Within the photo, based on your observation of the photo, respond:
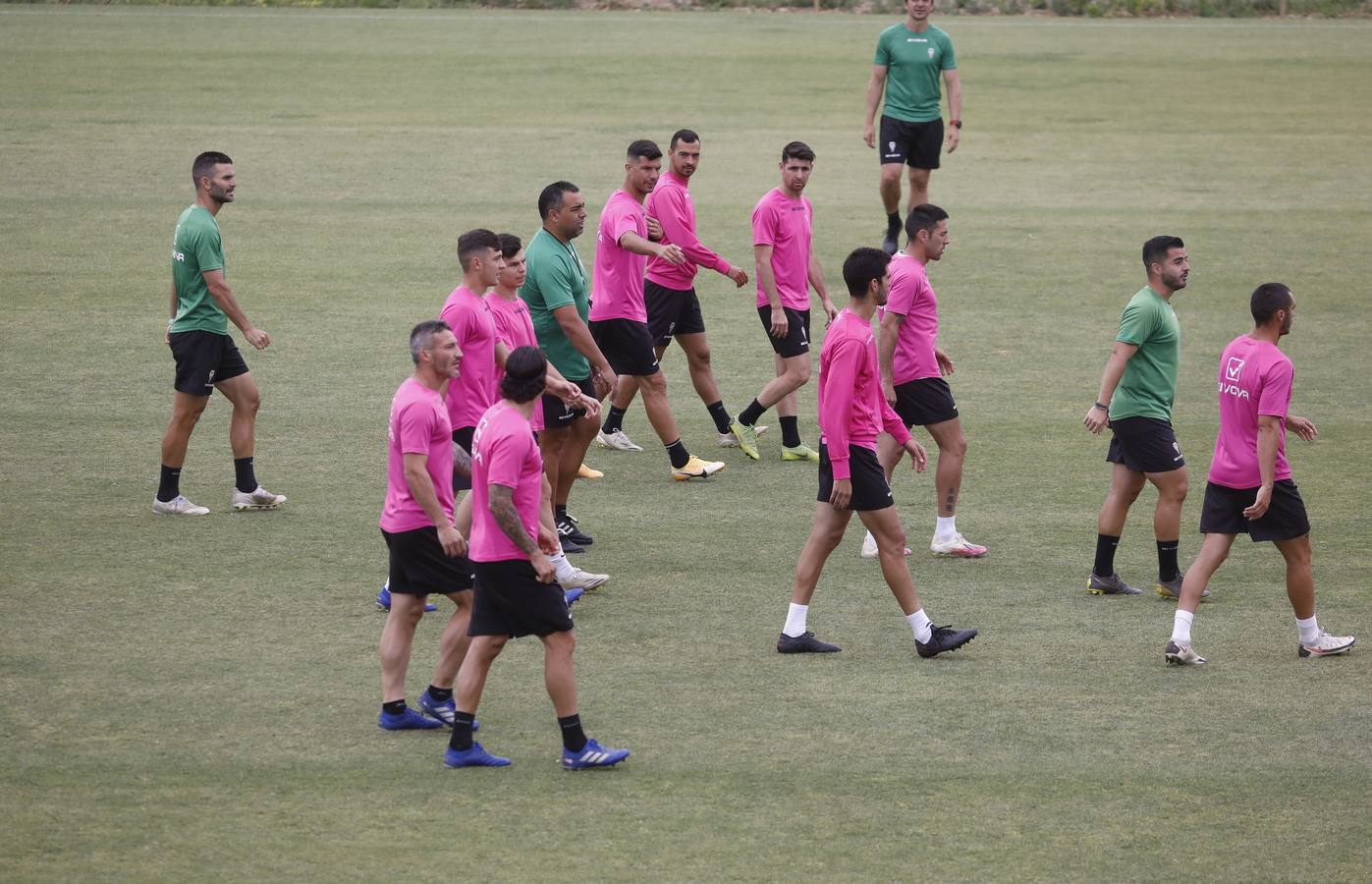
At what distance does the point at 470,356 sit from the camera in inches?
350

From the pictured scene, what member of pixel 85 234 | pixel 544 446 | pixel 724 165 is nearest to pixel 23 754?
pixel 544 446

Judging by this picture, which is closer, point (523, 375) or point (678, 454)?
point (523, 375)

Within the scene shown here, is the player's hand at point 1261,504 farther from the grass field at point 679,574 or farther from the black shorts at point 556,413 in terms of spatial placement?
the black shorts at point 556,413

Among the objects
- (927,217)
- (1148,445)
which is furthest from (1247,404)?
(927,217)

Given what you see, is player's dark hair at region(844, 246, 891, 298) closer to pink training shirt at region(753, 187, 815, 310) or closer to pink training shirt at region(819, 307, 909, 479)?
pink training shirt at region(819, 307, 909, 479)

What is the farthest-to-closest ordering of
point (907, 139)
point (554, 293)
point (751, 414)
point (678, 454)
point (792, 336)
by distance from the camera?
1. point (907, 139)
2. point (751, 414)
3. point (792, 336)
4. point (678, 454)
5. point (554, 293)

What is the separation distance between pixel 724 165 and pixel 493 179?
10.9 feet

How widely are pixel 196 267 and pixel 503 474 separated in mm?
4600

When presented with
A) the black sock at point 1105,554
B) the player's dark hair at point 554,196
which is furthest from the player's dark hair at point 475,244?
the black sock at point 1105,554

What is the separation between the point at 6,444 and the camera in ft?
38.7

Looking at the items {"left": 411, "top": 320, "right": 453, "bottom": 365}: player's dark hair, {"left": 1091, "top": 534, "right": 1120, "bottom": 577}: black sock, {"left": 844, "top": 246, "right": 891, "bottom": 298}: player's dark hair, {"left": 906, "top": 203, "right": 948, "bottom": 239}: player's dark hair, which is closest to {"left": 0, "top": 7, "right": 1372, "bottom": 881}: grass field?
{"left": 1091, "top": 534, "right": 1120, "bottom": 577}: black sock

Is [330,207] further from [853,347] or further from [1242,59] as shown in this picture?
[1242,59]

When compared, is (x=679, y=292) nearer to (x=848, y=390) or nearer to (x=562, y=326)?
(x=562, y=326)

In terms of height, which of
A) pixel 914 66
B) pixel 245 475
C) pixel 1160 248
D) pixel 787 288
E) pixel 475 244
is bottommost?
pixel 245 475
